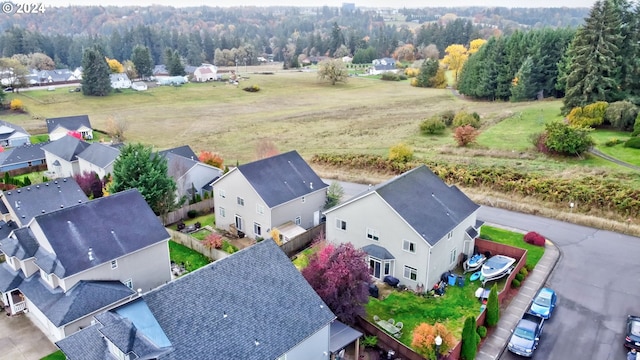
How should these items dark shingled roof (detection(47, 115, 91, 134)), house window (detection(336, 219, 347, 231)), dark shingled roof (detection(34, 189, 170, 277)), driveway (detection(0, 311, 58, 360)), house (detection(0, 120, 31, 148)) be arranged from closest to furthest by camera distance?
driveway (detection(0, 311, 58, 360))
dark shingled roof (detection(34, 189, 170, 277))
house window (detection(336, 219, 347, 231))
house (detection(0, 120, 31, 148))
dark shingled roof (detection(47, 115, 91, 134))

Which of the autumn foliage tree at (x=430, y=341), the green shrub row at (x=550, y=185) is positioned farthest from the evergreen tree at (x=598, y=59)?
the autumn foliage tree at (x=430, y=341)

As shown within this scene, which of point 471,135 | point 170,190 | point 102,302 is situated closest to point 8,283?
point 102,302

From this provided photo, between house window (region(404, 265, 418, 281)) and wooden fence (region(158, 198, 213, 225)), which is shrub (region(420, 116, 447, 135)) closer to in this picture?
wooden fence (region(158, 198, 213, 225))

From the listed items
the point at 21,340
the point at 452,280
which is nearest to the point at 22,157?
the point at 21,340

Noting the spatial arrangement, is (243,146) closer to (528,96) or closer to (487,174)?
(487,174)

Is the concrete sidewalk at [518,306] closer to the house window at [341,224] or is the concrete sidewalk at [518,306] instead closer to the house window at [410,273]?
the house window at [410,273]

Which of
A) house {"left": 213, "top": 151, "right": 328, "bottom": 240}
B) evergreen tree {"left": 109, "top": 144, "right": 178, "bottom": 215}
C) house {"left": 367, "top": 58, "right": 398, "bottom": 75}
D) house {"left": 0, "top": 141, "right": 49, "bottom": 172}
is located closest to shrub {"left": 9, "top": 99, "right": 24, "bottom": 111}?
house {"left": 0, "top": 141, "right": 49, "bottom": 172}
